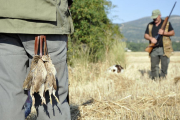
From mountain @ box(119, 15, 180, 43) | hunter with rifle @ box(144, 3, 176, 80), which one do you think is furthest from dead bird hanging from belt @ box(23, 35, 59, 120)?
mountain @ box(119, 15, 180, 43)

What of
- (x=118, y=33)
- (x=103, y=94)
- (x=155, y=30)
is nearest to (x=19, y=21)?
(x=103, y=94)

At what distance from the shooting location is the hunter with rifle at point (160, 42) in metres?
6.19

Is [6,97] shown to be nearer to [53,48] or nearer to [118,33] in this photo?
[53,48]

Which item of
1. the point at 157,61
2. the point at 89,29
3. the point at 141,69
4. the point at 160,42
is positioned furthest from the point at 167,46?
the point at 89,29

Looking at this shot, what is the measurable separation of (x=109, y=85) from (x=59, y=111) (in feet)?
11.4

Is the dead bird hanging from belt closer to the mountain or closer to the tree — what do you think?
the tree

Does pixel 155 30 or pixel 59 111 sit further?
pixel 155 30

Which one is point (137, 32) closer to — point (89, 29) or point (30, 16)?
point (89, 29)

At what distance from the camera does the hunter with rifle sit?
6191mm

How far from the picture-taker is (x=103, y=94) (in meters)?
4.76

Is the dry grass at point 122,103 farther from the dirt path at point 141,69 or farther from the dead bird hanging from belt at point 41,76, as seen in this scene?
the dead bird hanging from belt at point 41,76

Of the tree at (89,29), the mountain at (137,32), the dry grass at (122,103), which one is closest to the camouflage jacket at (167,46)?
the dry grass at (122,103)

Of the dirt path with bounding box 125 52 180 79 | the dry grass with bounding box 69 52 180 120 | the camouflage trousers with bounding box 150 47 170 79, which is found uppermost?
the camouflage trousers with bounding box 150 47 170 79

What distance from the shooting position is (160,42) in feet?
20.6
